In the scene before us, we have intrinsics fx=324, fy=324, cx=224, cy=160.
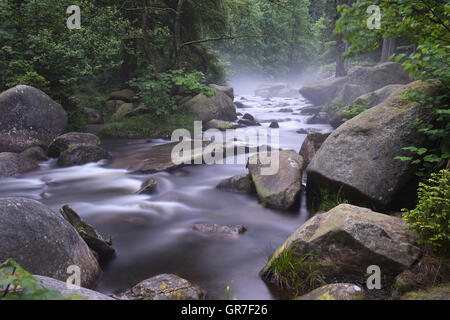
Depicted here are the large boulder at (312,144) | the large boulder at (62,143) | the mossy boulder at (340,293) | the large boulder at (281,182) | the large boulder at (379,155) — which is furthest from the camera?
the large boulder at (62,143)

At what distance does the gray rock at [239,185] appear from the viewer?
23.5 ft

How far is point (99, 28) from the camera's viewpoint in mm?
12609

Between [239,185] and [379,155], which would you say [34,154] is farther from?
[379,155]

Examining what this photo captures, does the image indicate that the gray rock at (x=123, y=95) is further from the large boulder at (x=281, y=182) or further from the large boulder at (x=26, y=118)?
the large boulder at (x=281, y=182)

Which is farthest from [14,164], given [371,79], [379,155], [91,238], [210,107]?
[371,79]

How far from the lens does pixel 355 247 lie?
145 inches

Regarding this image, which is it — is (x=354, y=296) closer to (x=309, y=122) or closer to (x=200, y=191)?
(x=200, y=191)

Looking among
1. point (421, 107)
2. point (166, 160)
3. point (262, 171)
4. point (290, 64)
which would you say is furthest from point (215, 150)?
point (290, 64)

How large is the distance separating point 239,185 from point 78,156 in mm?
4785

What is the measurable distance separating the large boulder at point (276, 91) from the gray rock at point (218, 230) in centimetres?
3212

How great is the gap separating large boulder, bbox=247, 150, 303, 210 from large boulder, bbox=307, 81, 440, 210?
71 centimetres

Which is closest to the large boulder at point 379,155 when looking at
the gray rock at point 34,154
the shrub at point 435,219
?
the shrub at point 435,219

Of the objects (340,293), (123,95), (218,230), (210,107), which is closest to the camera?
(340,293)

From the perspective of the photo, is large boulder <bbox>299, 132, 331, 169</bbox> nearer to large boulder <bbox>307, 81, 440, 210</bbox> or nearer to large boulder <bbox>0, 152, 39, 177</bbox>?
large boulder <bbox>307, 81, 440, 210</bbox>
